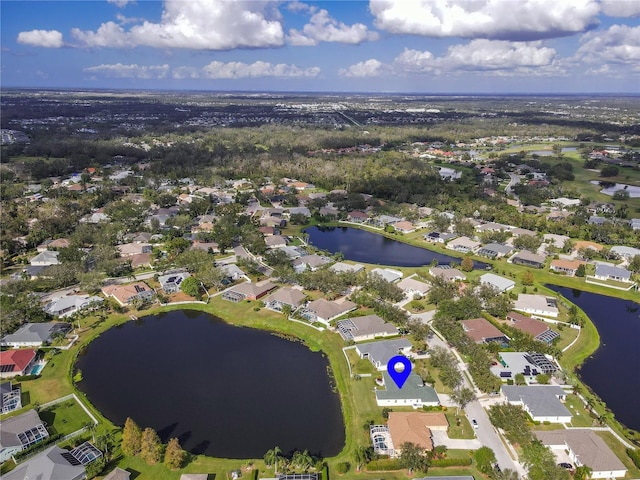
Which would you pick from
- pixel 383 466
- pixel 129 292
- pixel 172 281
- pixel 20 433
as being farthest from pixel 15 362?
pixel 383 466

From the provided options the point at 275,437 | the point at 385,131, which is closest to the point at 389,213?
the point at 275,437

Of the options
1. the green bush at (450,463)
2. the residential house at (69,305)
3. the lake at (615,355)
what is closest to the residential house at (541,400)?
the lake at (615,355)

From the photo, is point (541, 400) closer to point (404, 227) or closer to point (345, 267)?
point (345, 267)

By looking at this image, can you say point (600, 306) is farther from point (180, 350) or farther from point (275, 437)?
point (180, 350)

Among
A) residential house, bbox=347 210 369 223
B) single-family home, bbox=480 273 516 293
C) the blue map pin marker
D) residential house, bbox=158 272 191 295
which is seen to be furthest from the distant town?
residential house, bbox=347 210 369 223

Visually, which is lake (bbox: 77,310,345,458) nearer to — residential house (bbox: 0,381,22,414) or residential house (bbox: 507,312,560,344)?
residential house (bbox: 0,381,22,414)

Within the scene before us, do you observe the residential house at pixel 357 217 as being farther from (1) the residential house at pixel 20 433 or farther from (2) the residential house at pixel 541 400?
(1) the residential house at pixel 20 433
